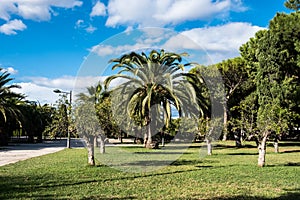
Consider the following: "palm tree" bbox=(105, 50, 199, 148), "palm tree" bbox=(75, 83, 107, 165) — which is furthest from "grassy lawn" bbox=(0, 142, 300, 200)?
"palm tree" bbox=(105, 50, 199, 148)

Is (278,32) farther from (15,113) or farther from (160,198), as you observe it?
(15,113)

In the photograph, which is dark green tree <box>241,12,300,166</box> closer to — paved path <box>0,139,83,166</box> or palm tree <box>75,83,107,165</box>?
palm tree <box>75,83,107,165</box>

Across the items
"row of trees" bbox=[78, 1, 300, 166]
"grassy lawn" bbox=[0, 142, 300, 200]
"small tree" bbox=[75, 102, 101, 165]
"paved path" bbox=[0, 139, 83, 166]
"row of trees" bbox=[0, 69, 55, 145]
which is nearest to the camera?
"grassy lawn" bbox=[0, 142, 300, 200]

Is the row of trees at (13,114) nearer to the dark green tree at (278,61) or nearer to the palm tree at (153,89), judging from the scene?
the palm tree at (153,89)

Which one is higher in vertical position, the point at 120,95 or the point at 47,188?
the point at 120,95

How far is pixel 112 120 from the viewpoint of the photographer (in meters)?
13.6

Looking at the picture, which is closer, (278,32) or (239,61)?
(278,32)

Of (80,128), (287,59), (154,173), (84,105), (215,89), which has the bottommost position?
(154,173)

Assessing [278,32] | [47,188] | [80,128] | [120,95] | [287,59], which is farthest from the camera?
[287,59]

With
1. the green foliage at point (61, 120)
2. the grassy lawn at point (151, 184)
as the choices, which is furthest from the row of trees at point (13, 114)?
the grassy lawn at point (151, 184)

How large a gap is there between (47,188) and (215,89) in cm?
2265

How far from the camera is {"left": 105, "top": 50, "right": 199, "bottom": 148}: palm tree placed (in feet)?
70.8

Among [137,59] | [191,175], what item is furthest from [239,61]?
[191,175]

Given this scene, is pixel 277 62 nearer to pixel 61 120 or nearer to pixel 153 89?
pixel 153 89
